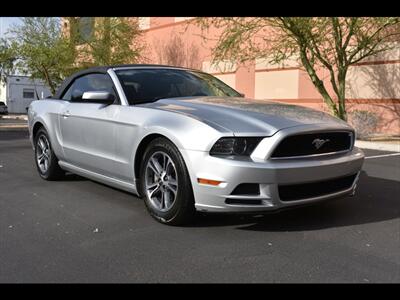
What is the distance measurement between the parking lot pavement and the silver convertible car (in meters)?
0.28

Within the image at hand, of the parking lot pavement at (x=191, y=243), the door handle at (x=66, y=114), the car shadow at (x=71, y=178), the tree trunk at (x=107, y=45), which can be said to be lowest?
the car shadow at (x=71, y=178)

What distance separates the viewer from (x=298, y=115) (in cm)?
430

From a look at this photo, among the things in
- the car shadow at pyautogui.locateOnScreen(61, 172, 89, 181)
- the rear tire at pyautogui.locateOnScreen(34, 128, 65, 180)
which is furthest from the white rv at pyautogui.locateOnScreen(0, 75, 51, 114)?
the car shadow at pyautogui.locateOnScreen(61, 172, 89, 181)

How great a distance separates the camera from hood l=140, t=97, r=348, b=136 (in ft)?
12.7

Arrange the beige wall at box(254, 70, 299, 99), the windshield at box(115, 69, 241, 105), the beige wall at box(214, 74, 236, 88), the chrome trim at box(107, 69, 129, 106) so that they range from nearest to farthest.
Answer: the chrome trim at box(107, 69, 129, 106) → the windshield at box(115, 69, 241, 105) → the beige wall at box(254, 70, 299, 99) → the beige wall at box(214, 74, 236, 88)

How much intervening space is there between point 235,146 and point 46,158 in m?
3.50

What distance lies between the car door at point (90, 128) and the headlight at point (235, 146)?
1404mm

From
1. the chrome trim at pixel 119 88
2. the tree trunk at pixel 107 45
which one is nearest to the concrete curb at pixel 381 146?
the chrome trim at pixel 119 88

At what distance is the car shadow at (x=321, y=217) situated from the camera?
13.9 feet

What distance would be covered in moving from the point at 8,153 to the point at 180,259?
23.8 feet

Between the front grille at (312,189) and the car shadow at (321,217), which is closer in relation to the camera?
the front grille at (312,189)

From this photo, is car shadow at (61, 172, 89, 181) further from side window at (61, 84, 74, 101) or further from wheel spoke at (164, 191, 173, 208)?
wheel spoke at (164, 191, 173, 208)

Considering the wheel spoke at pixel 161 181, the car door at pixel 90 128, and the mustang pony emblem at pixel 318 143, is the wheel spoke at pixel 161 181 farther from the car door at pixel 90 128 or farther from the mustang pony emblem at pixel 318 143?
the mustang pony emblem at pixel 318 143

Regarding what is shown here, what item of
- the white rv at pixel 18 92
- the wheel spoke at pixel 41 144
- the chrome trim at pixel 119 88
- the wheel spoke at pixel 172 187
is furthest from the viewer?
Result: the white rv at pixel 18 92
